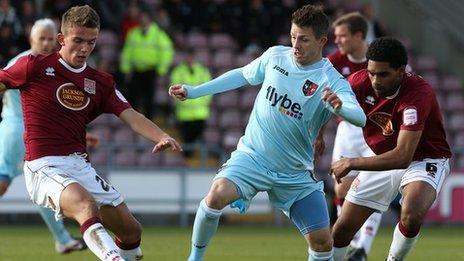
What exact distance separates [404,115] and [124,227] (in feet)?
8.04

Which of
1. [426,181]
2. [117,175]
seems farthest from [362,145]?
[117,175]

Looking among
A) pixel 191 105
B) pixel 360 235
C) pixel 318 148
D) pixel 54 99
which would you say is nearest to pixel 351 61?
pixel 360 235

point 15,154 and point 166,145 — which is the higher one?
point 166,145

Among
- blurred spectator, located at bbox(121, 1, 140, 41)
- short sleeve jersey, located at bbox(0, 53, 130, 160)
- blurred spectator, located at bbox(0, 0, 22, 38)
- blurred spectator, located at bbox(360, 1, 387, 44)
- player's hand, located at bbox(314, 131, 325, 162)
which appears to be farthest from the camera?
blurred spectator, located at bbox(360, 1, 387, 44)

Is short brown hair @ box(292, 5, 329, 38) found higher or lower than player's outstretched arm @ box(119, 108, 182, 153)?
higher

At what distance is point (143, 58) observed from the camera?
2167 centimetres

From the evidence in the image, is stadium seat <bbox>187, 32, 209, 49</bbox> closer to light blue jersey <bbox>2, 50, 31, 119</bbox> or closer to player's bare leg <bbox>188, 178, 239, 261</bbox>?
light blue jersey <bbox>2, 50, 31, 119</bbox>

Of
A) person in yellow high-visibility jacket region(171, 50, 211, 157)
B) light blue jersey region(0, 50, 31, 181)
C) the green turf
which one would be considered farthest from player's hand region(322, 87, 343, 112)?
person in yellow high-visibility jacket region(171, 50, 211, 157)

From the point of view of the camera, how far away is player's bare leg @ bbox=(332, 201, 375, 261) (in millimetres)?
10406

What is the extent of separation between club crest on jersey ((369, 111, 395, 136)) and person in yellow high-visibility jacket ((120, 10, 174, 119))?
450 inches

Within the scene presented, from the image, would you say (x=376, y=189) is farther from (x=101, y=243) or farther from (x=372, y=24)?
(x=372, y=24)

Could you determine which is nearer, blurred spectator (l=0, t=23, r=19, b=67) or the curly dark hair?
the curly dark hair

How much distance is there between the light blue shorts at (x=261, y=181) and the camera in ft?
31.3

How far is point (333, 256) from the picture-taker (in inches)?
406
